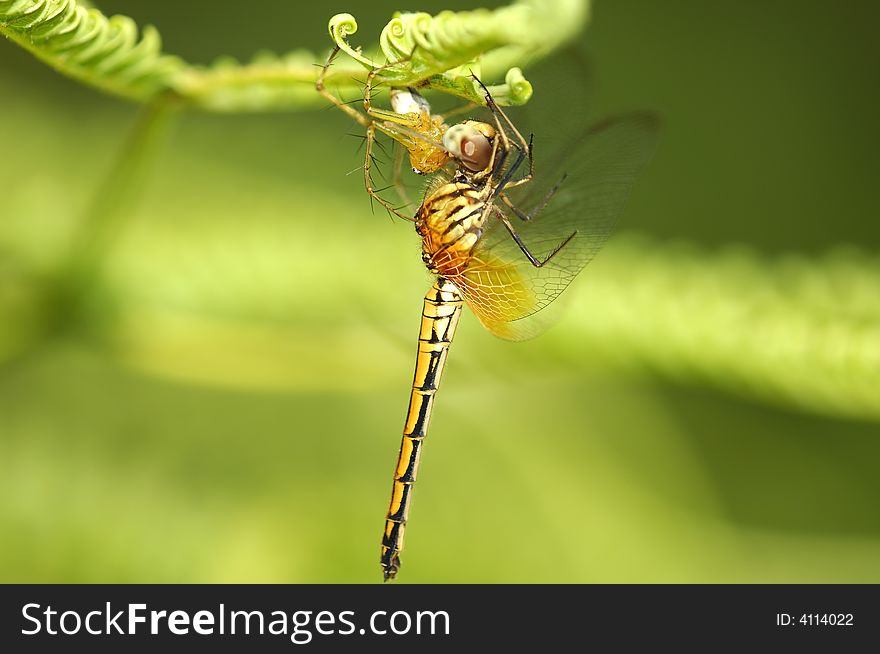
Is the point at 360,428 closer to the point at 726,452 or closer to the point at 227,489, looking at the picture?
the point at 227,489

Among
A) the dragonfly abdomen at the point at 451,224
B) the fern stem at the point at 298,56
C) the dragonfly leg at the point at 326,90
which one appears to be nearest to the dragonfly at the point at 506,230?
the dragonfly abdomen at the point at 451,224

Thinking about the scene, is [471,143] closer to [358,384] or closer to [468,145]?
[468,145]

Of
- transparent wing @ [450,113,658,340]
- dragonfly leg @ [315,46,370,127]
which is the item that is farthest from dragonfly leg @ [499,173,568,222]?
dragonfly leg @ [315,46,370,127]

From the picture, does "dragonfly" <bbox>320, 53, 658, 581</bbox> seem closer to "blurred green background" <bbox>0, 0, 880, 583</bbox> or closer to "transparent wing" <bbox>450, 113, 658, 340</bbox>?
"transparent wing" <bbox>450, 113, 658, 340</bbox>

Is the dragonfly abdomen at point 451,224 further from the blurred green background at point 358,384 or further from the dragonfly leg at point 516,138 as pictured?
the blurred green background at point 358,384

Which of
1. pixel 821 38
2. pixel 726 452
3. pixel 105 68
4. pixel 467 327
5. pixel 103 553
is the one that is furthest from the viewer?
pixel 821 38

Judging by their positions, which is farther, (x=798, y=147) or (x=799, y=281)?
(x=798, y=147)

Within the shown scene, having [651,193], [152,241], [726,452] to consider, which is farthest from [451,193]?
[651,193]
